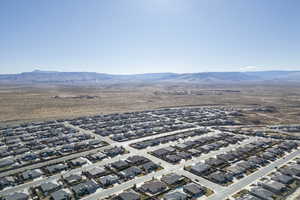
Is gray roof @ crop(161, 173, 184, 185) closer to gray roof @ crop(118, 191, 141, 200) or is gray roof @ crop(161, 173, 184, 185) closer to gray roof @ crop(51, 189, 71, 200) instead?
gray roof @ crop(118, 191, 141, 200)

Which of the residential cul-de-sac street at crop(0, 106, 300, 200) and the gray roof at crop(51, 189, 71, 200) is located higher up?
the gray roof at crop(51, 189, 71, 200)

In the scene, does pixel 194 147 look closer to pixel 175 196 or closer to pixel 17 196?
pixel 175 196

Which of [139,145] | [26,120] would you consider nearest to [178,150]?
[139,145]

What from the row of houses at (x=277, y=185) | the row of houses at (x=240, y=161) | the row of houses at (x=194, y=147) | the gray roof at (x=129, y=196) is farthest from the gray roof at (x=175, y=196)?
the row of houses at (x=194, y=147)

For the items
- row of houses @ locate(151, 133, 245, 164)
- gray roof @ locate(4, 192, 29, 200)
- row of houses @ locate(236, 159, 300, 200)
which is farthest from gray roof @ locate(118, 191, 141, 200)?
row of houses @ locate(236, 159, 300, 200)

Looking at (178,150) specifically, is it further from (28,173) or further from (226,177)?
(28,173)

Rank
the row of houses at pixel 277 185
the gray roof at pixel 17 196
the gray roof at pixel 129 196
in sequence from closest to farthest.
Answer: the gray roof at pixel 17 196 → the gray roof at pixel 129 196 → the row of houses at pixel 277 185

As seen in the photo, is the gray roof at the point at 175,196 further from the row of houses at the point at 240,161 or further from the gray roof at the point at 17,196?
the gray roof at the point at 17,196

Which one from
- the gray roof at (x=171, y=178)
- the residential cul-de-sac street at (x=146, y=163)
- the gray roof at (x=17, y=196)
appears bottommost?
the residential cul-de-sac street at (x=146, y=163)
